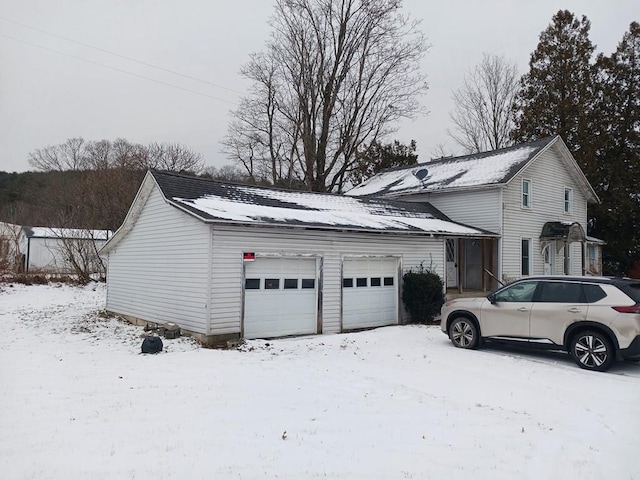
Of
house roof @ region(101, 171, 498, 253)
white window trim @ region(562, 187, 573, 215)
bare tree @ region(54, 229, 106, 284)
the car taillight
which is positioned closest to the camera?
the car taillight

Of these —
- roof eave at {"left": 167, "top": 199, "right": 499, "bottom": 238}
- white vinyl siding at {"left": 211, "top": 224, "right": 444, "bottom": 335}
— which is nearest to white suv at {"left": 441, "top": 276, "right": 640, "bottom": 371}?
white vinyl siding at {"left": 211, "top": 224, "right": 444, "bottom": 335}

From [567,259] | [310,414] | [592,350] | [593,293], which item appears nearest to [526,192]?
[567,259]

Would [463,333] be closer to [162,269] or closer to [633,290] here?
[633,290]

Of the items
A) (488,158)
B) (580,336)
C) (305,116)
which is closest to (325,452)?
(580,336)

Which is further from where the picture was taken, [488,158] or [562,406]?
[488,158]

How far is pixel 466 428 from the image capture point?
599cm

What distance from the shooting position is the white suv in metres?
8.87

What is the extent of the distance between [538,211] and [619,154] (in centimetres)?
1354

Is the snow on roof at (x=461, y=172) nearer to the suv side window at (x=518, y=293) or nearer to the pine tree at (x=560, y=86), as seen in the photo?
the suv side window at (x=518, y=293)

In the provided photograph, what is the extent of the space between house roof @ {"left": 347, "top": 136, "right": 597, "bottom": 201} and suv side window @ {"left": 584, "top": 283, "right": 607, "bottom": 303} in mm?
10358

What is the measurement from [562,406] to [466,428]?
1.98m

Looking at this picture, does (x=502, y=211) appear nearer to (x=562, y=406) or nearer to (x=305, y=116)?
(x=562, y=406)

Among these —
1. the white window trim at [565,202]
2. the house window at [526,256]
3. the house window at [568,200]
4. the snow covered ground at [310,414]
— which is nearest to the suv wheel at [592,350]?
the snow covered ground at [310,414]

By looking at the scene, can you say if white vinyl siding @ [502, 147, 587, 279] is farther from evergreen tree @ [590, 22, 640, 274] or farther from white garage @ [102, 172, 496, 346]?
evergreen tree @ [590, 22, 640, 274]
